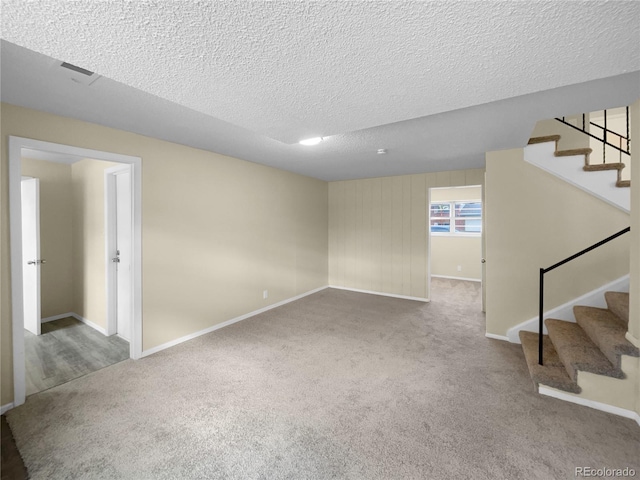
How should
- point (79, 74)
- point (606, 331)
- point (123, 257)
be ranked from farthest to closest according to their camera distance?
point (123, 257) → point (606, 331) → point (79, 74)

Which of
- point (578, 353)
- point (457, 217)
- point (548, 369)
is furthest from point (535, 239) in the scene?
point (457, 217)

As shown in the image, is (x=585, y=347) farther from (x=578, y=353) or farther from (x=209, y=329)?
(x=209, y=329)

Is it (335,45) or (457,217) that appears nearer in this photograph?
(335,45)

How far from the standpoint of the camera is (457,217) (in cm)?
705

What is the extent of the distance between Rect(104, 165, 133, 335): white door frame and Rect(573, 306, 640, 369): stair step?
16.8 feet

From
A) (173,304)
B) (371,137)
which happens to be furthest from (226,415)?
(371,137)

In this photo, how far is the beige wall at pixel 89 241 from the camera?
3562mm

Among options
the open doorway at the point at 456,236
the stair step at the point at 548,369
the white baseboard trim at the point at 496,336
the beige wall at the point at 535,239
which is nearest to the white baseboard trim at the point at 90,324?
the stair step at the point at 548,369

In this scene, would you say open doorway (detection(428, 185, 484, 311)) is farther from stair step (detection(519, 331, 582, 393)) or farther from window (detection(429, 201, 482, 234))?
stair step (detection(519, 331, 582, 393))

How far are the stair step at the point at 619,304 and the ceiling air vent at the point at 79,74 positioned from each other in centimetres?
436

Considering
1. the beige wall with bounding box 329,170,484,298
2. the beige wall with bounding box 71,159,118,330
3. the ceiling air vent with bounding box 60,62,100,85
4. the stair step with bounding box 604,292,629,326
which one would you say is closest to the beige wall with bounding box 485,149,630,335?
the stair step with bounding box 604,292,629,326

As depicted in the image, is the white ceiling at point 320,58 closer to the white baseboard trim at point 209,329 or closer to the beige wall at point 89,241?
the beige wall at point 89,241

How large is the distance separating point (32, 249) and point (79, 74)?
3019mm

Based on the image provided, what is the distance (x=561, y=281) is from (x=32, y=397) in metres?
5.22
